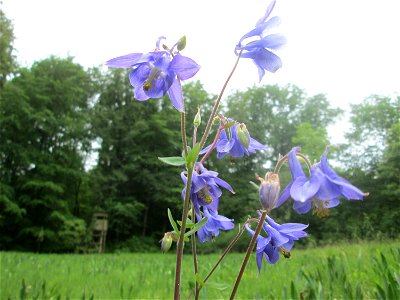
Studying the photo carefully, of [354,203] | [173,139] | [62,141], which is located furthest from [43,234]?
[354,203]

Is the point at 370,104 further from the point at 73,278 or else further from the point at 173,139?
the point at 73,278

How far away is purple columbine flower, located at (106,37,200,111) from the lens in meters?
1.14

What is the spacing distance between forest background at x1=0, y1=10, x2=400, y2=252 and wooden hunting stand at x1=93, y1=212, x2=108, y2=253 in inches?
17.3

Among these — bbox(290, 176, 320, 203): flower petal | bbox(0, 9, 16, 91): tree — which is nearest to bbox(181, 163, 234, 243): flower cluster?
bbox(290, 176, 320, 203): flower petal

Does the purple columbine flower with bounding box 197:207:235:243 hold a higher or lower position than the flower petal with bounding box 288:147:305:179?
lower

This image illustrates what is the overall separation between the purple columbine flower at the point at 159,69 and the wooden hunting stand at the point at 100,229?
66.4 feet

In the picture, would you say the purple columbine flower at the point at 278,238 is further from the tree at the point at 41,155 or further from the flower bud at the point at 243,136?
the tree at the point at 41,155

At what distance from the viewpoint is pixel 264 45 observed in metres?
1.20

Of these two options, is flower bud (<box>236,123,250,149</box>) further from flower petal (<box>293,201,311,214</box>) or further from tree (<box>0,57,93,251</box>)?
tree (<box>0,57,93,251</box>)

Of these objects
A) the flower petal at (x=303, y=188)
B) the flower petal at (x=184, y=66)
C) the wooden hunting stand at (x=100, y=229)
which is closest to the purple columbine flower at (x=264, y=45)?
the flower petal at (x=184, y=66)

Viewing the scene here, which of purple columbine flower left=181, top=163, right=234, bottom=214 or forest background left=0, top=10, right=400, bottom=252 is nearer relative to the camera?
purple columbine flower left=181, top=163, right=234, bottom=214

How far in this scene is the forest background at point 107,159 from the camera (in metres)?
17.2

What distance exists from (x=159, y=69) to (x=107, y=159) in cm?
2232

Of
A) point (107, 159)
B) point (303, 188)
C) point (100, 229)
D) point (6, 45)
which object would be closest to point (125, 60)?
point (303, 188)
